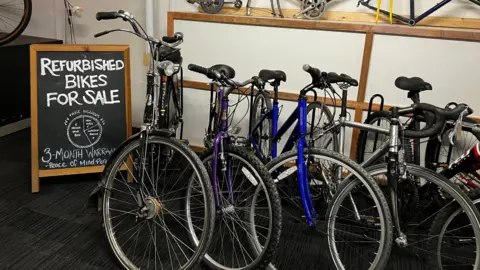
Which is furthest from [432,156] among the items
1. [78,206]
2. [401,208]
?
[78,206]

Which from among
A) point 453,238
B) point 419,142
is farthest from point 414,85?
point 453,238

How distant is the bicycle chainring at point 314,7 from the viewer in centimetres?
304

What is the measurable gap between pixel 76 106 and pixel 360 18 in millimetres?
2219

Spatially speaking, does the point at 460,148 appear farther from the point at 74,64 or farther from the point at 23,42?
the point at 23,42

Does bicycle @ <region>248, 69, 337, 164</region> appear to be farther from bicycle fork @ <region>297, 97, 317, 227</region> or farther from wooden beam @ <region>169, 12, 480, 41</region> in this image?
wooden beam @ <region>169, 12, 480, 41</region>

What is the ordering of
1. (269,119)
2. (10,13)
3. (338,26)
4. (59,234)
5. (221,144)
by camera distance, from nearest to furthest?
(221,144), (59,234), (269,119), (338,26), (10,13)

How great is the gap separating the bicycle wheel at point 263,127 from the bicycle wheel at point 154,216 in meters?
0.57

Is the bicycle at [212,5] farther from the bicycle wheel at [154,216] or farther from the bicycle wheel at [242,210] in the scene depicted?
the bicycle wheel at [242,210]

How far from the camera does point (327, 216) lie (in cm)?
199

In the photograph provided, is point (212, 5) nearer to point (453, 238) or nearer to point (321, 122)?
point (321, 122)

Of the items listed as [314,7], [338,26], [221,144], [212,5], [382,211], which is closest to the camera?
[382,211]

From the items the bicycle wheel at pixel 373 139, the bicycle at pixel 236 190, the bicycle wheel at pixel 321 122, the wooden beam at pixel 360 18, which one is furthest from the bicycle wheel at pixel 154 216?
the wooden beam at pixel 360 18

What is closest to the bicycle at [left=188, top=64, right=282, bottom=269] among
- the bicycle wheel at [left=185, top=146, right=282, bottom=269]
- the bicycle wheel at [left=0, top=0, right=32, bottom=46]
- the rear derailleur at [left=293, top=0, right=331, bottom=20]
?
the bicycle wheel at [left=185, top=146, right=282, bottom=269]

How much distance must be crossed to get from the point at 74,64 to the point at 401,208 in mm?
2272
